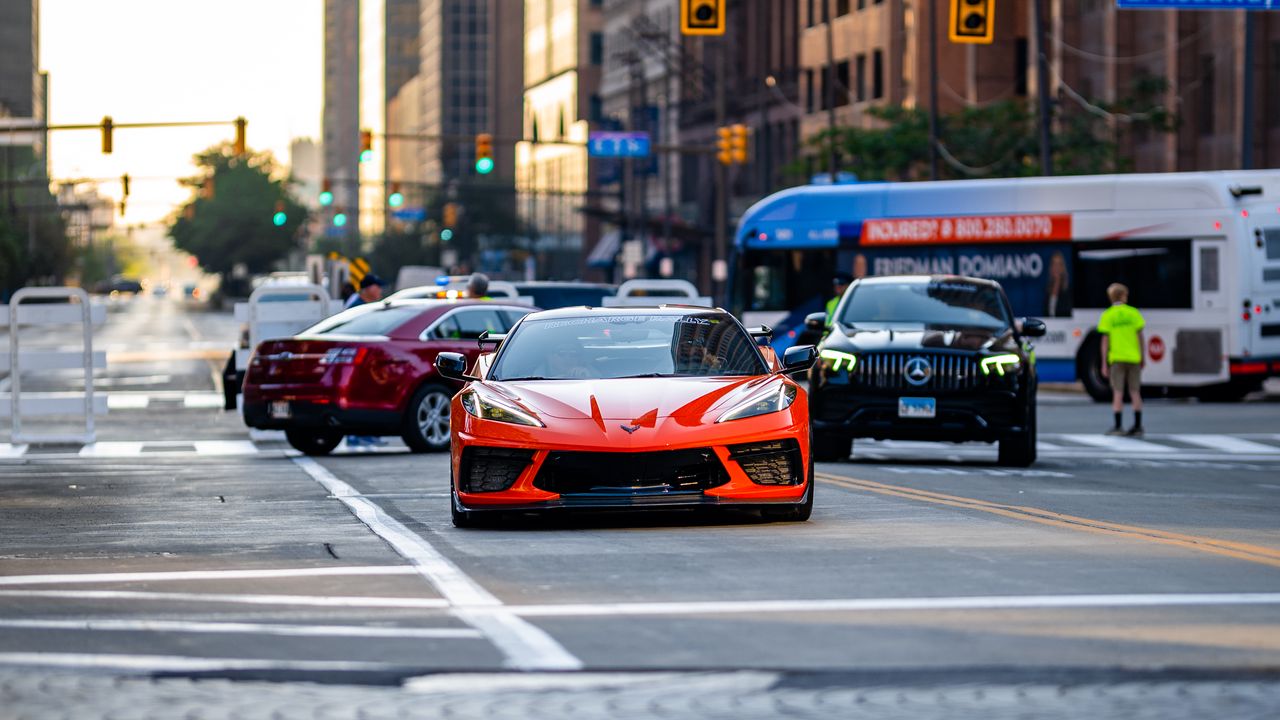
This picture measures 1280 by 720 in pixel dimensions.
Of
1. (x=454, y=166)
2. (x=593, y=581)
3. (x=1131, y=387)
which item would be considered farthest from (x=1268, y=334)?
(x=454, y=166)

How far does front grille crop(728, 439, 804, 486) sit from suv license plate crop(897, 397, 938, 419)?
21.4ft

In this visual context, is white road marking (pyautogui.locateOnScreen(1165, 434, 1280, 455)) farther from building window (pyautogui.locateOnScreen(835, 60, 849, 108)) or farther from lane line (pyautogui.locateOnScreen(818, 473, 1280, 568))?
building window (pyautogui.locateOnScreen(835, 60, 849, 108))

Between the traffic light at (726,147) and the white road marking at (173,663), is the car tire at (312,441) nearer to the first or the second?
the white road marking at (173,663)

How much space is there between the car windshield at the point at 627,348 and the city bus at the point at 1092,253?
688 inches

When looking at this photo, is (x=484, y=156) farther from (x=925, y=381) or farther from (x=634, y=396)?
(x=634, y=396)

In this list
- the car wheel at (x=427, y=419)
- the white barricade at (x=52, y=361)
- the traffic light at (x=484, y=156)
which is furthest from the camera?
the traffic light at (x=484, y=156)

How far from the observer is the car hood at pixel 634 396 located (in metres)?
12.7

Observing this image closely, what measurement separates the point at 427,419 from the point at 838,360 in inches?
170

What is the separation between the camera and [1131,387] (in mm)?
25594

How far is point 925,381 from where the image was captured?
19.3 metres

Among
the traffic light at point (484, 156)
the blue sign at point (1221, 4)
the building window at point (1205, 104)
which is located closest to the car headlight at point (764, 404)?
the blue sign at point (1221, 4)

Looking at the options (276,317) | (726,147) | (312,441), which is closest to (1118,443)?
(312,441)

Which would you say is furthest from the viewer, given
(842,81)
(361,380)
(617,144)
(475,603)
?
(842,81)

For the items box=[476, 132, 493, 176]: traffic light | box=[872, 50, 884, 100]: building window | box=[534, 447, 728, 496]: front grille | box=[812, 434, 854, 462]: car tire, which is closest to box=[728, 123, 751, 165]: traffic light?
box=[476, 132, 493, 176]: traffic light
